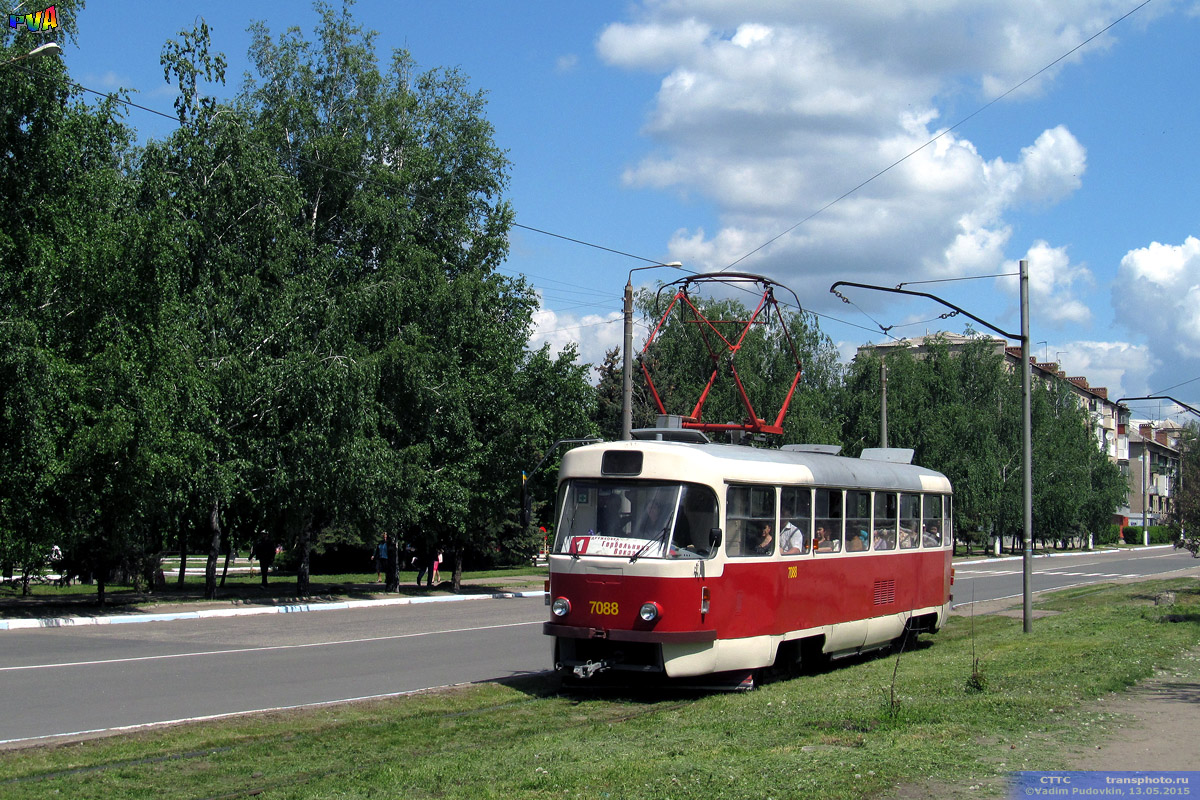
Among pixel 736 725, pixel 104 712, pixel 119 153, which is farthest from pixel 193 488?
pixel 736 725

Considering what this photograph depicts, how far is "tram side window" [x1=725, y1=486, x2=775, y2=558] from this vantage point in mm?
12328

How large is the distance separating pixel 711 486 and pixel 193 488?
15729 millimetres

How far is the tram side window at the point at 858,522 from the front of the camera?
587 inches

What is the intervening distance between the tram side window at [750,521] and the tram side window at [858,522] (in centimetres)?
227

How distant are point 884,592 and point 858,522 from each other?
141 cm

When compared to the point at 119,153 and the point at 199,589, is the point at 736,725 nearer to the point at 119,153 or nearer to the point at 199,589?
the point at 119,153

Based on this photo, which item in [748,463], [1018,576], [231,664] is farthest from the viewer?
[1018,576]

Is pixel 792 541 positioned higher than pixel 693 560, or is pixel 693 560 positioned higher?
pixel 792 541

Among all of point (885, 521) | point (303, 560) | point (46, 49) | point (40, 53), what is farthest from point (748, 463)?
point (303, 560)

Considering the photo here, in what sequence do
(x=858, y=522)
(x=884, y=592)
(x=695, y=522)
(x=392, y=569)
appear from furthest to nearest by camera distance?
(x=392, y=569) → (x=884, y=592) → (x=858, y=522) → (x=695, y=522)

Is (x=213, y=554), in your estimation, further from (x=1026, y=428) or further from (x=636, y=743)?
(x=636, y=743)

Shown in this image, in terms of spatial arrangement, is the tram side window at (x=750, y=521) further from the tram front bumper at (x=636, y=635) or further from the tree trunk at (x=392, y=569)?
the tree trunk at (x=392, y=569)

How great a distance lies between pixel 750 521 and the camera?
41.6 feet

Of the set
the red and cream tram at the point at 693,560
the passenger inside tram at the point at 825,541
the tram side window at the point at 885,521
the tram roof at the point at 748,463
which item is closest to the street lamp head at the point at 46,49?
the tram roof at the point at 748,463
